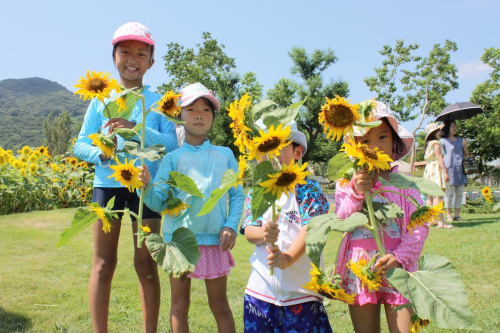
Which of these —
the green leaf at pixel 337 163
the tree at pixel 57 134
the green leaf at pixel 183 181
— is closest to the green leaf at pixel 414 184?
the green leaf at pixel 337 163

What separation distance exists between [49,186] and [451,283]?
8.51 metres

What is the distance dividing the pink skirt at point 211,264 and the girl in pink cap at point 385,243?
2.08 feet

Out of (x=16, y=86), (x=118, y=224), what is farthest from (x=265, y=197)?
(x=16, y=86)

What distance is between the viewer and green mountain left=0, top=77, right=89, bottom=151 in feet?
324

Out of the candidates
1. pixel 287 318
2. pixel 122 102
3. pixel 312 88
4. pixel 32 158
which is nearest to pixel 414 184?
pixel 287 318

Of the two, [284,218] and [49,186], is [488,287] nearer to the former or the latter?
[284,218]

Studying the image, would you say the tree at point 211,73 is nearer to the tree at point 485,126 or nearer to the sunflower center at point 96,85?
the tree at point 485,126

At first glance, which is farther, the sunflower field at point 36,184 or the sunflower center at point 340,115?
the sunflower field at point 36,184

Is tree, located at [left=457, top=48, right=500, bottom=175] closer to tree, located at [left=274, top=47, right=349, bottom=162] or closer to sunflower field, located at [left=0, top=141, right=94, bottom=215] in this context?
tree, located at [left=274, top=47, right=349, bottom=162]

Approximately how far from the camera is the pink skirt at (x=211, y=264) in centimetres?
204

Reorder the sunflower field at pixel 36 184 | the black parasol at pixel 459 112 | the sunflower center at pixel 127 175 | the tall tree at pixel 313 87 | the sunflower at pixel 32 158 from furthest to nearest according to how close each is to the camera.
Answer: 1. the tall tree at pixel 313 87
2. the sunflower at pixel 32 158
3. the sunflower field at pixel 36 184
4. the black parasol at pixel 459 112
5. the sunflower center at pixel 127 175

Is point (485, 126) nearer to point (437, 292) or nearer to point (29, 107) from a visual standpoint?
point (437, 292)

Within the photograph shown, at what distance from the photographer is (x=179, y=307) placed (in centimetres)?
204

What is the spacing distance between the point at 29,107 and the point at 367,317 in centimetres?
15816
